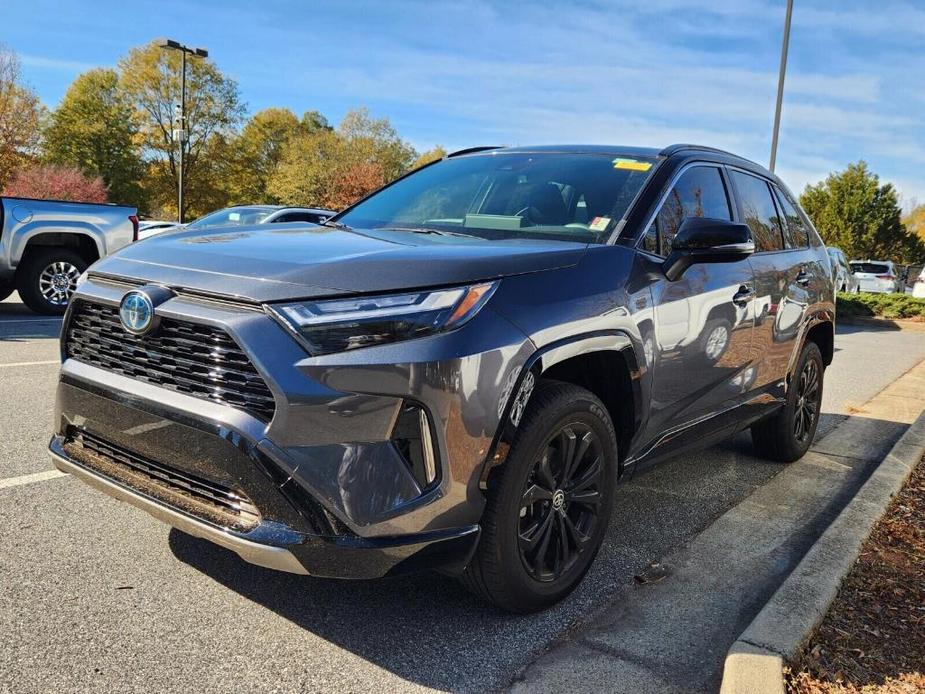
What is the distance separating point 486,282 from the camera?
251 centimetres

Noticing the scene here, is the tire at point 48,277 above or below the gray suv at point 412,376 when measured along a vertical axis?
below

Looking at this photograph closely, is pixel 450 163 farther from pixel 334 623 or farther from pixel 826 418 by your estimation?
pixel 826 418

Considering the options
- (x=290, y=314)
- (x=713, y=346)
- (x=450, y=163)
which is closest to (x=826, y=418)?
(x=713, y=346)

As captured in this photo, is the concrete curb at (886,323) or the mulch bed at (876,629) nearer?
the mulch bed at (876,629)

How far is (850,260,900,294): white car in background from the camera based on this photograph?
3009 cm

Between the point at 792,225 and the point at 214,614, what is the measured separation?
4.04m

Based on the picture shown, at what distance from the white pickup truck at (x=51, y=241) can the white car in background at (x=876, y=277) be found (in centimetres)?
2719

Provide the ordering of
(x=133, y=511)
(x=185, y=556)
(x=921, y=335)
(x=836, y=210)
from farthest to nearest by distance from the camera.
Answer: (x=836, y=210) < (x=921, y=335) < (x=133, y=511) < (x=185, y=556)

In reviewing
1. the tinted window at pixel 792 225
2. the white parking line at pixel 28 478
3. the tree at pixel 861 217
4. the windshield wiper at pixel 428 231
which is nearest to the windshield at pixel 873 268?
the tree at pixel 861 217

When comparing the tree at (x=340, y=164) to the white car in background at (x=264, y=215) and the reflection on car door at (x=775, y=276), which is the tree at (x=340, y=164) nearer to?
the white car in background at (x=264, y=215)

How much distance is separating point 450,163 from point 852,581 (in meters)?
2.74

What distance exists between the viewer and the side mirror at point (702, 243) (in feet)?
10.7

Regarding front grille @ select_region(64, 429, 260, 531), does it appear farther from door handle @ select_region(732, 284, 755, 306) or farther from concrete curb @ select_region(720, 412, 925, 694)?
door handle @ select_region(732, 284, 755, 306)

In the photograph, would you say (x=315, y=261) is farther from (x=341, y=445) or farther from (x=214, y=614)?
(x=214, y=614)
